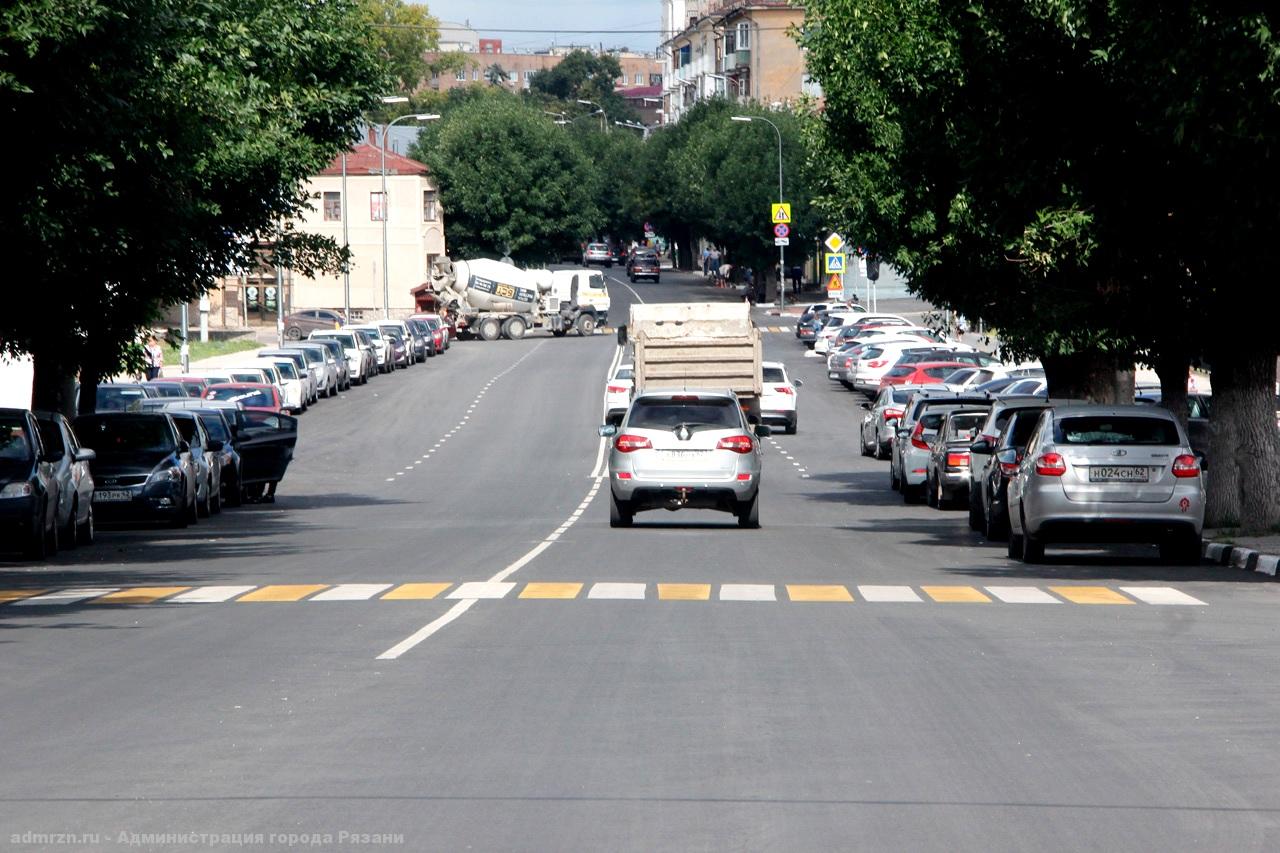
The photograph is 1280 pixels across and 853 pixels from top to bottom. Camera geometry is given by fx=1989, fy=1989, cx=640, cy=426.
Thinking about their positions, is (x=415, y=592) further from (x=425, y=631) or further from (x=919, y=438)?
(x=919, y=438)

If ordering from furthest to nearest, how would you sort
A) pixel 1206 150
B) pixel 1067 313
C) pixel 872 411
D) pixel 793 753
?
1. pixel 872 411
2. pixel 1067 313
3. pixel 1206 150
4. pixel 793 753

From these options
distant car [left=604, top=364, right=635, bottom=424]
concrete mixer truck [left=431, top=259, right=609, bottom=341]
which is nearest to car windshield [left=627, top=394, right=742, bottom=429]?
distant car [left=604, top=364, right=635, bottom=424]

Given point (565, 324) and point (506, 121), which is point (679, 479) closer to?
point (565, 324)

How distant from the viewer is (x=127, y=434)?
29.4 metres

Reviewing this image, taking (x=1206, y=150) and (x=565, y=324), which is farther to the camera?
(x=565, y=324)

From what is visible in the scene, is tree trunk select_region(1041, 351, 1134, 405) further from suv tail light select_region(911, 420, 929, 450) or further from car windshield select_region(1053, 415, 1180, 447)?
car windshield select_region(1053, 415, 1180, 447)

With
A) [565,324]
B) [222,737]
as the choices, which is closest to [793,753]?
[222,737]

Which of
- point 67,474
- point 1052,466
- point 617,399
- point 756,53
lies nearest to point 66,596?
point 67,474

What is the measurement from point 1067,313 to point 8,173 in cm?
1325

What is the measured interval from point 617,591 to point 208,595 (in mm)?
3492

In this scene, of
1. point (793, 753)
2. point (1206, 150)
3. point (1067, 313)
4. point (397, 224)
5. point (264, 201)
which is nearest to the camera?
point (793, 753)

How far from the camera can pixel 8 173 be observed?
62.3ft

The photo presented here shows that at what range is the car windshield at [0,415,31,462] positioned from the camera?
73.4ft

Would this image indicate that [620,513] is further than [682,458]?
Yes
